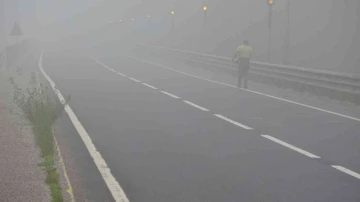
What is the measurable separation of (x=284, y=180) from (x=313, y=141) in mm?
3310

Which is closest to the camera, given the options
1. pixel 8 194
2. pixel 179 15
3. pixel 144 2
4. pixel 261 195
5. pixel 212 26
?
pixel 8 194

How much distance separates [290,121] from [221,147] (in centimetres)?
378

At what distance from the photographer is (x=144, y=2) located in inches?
5118

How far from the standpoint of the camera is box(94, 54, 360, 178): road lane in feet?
35.1

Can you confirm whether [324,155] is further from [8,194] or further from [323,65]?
[323,65]

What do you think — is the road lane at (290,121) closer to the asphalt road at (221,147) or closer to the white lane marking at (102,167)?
the asphalt road at (221,147)

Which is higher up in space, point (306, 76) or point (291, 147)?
point (291, 147)

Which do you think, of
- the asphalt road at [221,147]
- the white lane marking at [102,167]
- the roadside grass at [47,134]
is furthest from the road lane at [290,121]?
the roadside grass at [47,134]

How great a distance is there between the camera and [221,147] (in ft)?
35.6

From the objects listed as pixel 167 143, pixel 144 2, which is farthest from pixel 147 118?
pixel 144 2

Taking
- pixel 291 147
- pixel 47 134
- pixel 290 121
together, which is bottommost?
pixel 290 121

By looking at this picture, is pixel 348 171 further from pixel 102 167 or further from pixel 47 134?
pixel 47 134

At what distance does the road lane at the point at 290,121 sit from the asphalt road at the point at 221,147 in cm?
2

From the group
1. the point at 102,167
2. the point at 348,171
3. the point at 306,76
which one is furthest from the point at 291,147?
the point at 306,76
